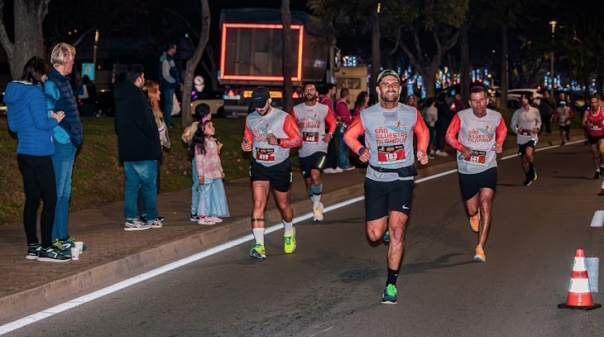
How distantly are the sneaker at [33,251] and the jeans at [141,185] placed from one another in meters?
2.45

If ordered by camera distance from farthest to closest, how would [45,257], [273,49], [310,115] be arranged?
[273,49] → [310,115] → [45,257]

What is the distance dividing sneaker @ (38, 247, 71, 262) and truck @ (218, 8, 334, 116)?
27.0 meters

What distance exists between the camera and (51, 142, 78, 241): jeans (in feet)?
39.0

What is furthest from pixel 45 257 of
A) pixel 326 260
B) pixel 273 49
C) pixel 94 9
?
pixel 94 9

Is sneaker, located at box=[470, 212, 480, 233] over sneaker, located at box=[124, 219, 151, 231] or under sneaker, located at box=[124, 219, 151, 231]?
over

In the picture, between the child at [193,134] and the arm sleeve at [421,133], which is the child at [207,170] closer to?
the child at [193,134]

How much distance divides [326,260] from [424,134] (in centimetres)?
264

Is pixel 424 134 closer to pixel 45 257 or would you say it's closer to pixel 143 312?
pixel 143 312

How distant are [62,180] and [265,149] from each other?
6.94 feet

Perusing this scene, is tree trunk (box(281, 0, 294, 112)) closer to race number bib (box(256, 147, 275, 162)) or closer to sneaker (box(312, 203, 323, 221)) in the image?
sneaker (box(312, 203, 323, 221))

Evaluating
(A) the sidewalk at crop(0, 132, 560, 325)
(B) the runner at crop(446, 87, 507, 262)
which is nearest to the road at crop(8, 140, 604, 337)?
(A) the sidewalk at crop(0, 132, 560, 325)

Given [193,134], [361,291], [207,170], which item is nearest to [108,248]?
[207,170]

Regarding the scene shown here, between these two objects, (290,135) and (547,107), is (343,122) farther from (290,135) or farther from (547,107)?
(547,107)

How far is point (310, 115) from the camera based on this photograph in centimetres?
1620
